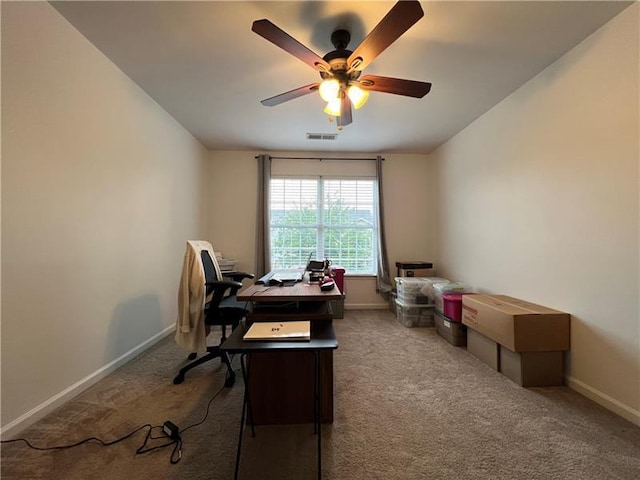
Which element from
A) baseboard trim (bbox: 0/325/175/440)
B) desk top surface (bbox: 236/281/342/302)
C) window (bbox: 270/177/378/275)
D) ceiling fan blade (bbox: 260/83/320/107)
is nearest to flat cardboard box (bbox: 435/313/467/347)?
window (bbox: 270/177/378/275)

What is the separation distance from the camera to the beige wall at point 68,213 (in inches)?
57.6

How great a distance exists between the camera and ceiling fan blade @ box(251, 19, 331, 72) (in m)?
1.35

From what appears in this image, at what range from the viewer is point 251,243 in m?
4.20

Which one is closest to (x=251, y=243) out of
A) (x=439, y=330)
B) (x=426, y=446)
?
(x=439, y=330)

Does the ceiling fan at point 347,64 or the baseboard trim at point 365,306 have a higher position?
the ceiling fan at point 347,64

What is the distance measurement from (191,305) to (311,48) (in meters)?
2.20

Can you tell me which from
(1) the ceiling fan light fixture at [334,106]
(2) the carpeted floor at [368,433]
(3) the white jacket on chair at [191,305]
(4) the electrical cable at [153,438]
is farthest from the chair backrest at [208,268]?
(1) the ceiling fan light fixture at [334,106]

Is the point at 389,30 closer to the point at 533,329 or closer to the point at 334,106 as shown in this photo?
the point at 334,106

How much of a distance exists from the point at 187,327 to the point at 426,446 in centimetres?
178

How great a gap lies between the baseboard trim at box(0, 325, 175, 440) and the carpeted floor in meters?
0.05

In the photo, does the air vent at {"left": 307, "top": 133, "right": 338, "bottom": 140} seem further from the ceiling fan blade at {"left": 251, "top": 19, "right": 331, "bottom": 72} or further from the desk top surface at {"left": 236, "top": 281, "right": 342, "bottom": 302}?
the desk top surface at {"left": 236, "top": 281, "right": 342, "bottom": 302}

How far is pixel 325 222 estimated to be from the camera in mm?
4316

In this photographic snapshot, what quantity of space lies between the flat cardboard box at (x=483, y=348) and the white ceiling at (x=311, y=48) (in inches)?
92.3

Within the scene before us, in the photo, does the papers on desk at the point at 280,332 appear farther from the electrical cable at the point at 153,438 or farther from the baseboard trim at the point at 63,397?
the baseboard trim at the point at 63,397
